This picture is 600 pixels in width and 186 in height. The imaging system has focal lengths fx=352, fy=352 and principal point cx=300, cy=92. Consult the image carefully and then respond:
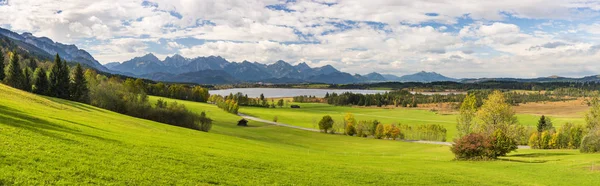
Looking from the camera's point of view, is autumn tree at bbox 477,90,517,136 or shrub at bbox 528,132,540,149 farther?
shrub at bbox 528,132,540,149

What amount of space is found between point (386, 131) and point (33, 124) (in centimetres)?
10057

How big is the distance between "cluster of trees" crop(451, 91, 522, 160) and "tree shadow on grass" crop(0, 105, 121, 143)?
4175cm

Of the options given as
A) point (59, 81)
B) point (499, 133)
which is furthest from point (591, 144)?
point (59, 81)

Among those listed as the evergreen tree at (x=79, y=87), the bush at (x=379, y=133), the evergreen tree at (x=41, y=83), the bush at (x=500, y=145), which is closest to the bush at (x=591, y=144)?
the bush at (x=500, y=145)

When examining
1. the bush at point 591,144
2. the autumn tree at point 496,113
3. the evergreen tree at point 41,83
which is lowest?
the bush at point 591,144

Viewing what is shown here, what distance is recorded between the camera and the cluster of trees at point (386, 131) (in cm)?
11381

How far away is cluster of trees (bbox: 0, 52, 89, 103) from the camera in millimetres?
91562

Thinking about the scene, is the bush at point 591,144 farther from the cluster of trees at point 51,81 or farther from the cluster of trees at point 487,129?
the cluster of trees at point 51,81

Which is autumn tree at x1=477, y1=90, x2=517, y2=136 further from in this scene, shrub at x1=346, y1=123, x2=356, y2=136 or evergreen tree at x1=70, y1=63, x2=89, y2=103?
evergreen tree at x1=70, y1=63, x2=89, y2=103

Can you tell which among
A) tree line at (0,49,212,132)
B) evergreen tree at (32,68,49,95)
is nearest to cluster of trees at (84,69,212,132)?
tree line at (0,49,212,132)

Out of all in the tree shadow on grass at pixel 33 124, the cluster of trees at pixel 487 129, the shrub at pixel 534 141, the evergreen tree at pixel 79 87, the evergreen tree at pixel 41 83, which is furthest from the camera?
the shrub at pixel 534 141

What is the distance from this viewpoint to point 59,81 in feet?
308

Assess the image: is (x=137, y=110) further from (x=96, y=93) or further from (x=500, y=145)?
(x=500, y=145)

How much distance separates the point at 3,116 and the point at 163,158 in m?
12.6
